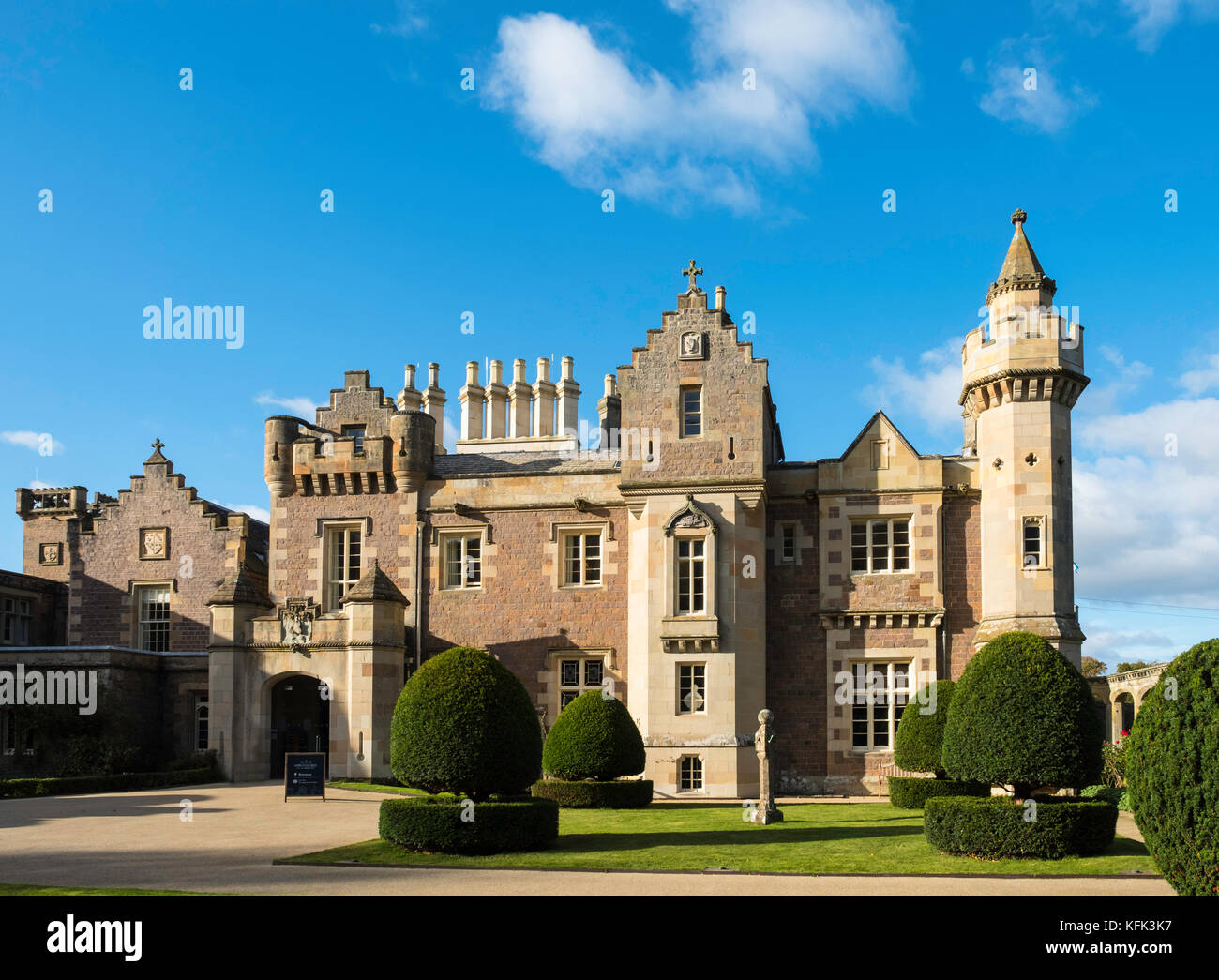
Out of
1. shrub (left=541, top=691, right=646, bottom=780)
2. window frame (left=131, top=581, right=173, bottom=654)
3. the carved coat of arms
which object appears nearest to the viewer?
shrub (left=541, top=691, right=646, bottom=780)

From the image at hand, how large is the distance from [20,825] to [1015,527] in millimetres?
24648

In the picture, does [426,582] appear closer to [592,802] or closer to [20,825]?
[592,802]

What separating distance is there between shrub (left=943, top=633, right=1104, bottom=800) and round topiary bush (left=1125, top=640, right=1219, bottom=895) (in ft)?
16.6

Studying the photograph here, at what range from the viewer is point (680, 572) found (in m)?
32.5

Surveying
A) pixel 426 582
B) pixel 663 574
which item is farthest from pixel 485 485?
pixel 663 574

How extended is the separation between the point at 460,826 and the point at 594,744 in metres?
8.77

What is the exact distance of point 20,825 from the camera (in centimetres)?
2270

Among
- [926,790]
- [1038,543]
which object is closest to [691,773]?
[926,790]

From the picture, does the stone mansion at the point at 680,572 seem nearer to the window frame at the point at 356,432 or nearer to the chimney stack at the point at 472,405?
the window frame at the point at 356,432

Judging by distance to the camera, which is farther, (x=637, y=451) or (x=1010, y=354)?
(x=637, y=451)

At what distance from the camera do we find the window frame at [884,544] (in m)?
32.9

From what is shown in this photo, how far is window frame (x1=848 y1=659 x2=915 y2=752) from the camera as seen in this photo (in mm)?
32281

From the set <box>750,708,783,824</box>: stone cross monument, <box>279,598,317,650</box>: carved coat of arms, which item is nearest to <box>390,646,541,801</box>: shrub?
<box>750,708,783,824</box>: stone cross monument

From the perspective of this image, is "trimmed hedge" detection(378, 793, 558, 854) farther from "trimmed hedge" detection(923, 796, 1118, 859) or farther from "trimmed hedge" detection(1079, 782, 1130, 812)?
"trimmed hedge" detection(1079, 782, 1130, 812)
